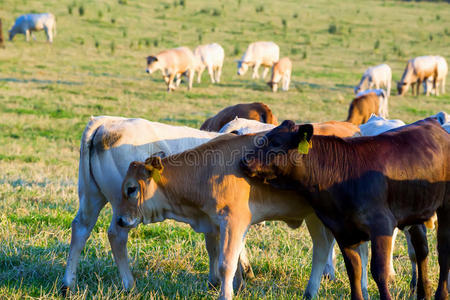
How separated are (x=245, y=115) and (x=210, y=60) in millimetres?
15743

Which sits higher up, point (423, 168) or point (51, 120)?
point (423, 168)

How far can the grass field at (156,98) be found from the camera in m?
5.14

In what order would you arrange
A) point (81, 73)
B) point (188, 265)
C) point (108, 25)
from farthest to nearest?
point (108, 25)
point (81, 73)
point (188, 265)

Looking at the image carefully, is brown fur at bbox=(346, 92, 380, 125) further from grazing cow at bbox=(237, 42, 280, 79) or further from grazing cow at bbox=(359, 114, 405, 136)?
grazing cow at bbox=(237, 42, 280, 79)

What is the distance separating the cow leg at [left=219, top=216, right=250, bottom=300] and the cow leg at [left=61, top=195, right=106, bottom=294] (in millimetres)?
1273

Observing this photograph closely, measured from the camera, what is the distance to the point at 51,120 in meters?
14.6

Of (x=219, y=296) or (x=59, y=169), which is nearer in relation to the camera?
(x=219, y=296)

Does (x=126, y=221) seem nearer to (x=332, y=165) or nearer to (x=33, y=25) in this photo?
(x=332, y=165)

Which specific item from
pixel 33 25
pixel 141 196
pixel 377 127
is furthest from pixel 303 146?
pixel 33 25

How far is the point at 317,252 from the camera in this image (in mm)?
4898

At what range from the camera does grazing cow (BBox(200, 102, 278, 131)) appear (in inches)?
379

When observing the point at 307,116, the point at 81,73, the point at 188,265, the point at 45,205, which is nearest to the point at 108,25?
the point at 81,73

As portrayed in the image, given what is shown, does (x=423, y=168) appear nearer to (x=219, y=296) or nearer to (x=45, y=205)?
(x=219, y=296)

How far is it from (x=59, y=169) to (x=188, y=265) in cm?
539
